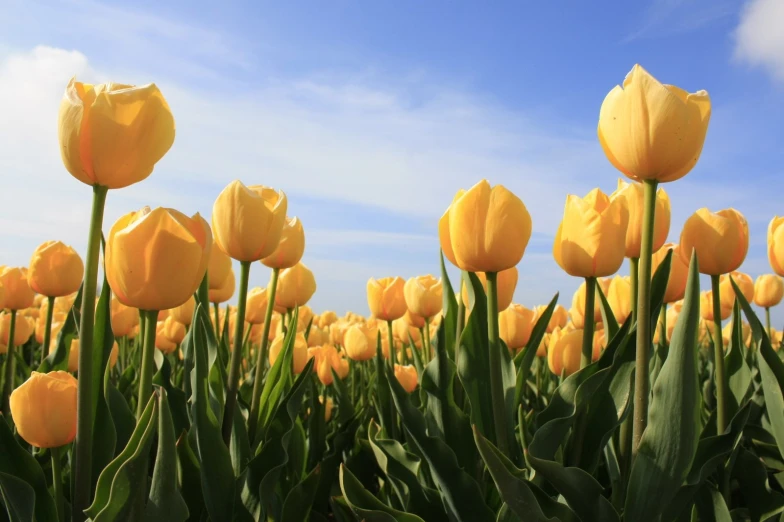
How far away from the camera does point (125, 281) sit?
4.38 ft

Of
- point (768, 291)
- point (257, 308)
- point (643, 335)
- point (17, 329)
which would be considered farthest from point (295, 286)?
point (768, 291)

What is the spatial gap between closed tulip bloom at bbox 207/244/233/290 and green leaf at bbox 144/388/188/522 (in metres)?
1.19

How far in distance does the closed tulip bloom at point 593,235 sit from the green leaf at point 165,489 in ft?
3.52

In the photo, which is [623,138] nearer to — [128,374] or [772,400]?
[772,400]

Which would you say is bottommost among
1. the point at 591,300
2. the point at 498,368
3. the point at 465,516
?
the point at 465,516

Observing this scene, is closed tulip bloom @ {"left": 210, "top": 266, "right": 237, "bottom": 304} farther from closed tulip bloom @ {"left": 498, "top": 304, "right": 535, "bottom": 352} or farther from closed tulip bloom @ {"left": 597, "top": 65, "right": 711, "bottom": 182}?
closed tulip bloom @ {"left": 597, "top": 65, "right": 711, "bottom": 182}

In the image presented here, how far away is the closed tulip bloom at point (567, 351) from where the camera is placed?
2447mm

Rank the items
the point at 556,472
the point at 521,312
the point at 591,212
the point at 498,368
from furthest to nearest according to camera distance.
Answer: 1. the point at 521,312
2. the point at 591,212
3. the point at 498,368
4. the point at 556,472

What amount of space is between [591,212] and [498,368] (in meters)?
0.50

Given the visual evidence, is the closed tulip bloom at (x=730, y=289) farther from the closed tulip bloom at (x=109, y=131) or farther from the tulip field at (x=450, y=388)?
the closed tulip bloom at (x=109, y=131)

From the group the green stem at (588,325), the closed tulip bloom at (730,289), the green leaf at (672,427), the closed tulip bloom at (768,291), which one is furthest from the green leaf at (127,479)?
the closed tulip bloom at (768,291)

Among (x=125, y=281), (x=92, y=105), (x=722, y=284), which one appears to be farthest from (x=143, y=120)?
(x=722, y=284)

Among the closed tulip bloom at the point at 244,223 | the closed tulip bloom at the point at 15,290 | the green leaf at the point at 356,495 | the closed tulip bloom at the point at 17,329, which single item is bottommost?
the green leaf at the point at 356,495

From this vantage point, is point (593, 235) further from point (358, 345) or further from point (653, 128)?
point (358, 345)
